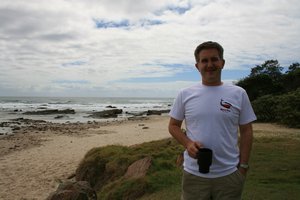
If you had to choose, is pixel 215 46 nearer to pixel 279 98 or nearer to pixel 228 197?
pixel 228 197

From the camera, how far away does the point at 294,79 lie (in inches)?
1126

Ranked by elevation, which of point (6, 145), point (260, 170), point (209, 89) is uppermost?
point (209, 89)

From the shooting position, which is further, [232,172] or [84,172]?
[84,172]

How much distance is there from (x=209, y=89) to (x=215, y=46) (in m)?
0.37

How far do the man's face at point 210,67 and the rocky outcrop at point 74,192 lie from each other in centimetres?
471

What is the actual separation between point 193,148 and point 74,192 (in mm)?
4703

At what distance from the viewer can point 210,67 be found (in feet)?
9.81

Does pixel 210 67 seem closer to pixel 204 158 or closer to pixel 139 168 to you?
pixel 204 158

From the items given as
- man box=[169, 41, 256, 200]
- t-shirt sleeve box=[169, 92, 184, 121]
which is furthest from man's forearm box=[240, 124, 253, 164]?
t-shirt sleeve box=[169, 92, 184, 121]

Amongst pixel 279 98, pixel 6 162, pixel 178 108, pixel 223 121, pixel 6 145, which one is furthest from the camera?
pixel 279 98

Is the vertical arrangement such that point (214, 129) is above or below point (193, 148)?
above

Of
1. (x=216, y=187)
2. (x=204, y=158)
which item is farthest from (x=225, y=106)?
(x=216, y=187)

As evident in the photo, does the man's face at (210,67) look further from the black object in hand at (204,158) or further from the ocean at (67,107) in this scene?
the ocean at (67,107)

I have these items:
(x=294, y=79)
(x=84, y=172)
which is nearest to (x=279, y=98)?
(x=294, y=79)
